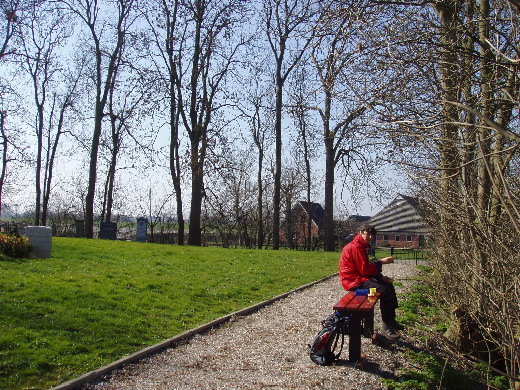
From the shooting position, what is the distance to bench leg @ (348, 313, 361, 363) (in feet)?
18.7

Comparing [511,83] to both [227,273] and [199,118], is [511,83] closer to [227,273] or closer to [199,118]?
[227,273]

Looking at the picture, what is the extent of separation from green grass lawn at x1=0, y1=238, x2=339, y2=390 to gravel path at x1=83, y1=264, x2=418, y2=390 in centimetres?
42

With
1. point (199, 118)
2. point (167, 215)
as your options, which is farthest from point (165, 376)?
point (167, 215)

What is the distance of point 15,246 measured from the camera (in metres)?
12.8

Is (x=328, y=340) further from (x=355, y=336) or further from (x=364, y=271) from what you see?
(x=364, y=271)

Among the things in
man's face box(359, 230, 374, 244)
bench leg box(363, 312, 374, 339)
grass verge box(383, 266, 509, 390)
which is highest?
man's face box(359, 230, 374, 244)

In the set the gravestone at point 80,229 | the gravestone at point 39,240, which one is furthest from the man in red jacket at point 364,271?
the gravestone at point 80,229

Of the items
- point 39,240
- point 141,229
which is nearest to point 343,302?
point 39,240

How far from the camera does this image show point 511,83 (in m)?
4.30

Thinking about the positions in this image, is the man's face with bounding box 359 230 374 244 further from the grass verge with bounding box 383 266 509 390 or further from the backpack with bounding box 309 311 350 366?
the grass verge with bounding box 383 266 509 390

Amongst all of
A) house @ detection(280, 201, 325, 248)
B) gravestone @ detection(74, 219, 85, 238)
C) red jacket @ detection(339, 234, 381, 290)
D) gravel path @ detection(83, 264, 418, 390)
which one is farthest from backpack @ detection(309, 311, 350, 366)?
house @ detection(280, 201, 325, 248)

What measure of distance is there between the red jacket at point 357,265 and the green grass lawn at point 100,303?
102 inches

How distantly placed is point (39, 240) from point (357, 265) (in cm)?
984

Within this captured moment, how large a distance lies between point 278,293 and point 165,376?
593cm
